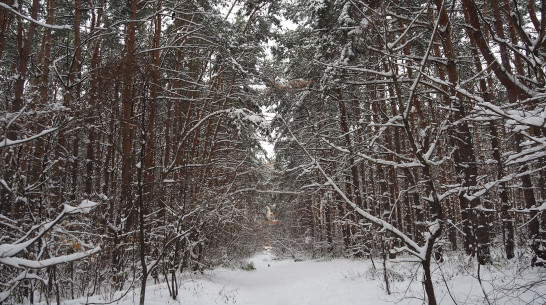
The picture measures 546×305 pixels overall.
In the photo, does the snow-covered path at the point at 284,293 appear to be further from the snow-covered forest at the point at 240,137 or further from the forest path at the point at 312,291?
the snow-covered forest at the point at 240,137

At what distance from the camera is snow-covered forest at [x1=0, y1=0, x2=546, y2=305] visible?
288 cm

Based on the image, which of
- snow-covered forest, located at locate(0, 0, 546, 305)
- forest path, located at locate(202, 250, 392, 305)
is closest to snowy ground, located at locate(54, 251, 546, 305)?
forest path, located at locate(202, 250, 392, 305)

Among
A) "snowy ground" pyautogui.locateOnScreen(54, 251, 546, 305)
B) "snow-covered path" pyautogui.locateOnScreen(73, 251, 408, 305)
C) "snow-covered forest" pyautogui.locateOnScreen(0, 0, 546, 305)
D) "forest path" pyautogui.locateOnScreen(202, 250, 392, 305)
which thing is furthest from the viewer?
"forest path" pyautogui.locateOnScreen(202, 250, 392, 305)

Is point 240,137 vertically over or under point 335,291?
over

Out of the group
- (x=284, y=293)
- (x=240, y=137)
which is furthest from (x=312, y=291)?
(x=240, y=137)

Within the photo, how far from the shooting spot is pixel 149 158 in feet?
24.8

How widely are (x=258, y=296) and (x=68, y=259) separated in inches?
322

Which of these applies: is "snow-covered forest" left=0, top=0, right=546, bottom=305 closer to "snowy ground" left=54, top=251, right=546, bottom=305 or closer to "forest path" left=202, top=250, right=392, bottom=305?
"snowy ground" left=54, top=251, right=546, bottom=305

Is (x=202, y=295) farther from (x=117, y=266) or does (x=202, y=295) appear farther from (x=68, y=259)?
(x=68, y=259)

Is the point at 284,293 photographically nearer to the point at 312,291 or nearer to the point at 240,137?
the point at 312,291

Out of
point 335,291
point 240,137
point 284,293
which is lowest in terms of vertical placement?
point 284,293

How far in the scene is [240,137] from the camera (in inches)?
349

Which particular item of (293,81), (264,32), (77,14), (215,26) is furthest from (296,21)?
(77,14)

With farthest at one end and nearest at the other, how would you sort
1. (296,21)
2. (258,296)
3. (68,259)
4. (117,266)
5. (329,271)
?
(296,21) → (329,271) → (258,296) → (117,266) → (68,259)
